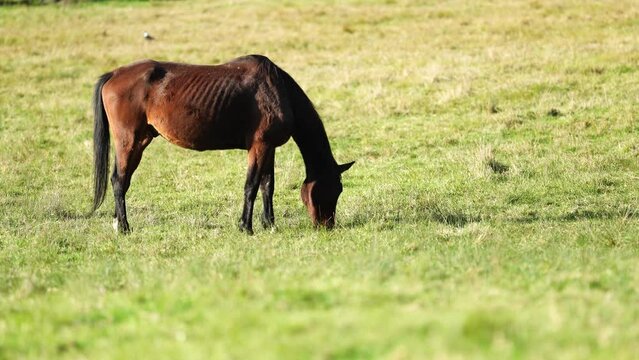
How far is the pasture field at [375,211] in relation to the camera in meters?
5.62

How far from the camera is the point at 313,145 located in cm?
1179

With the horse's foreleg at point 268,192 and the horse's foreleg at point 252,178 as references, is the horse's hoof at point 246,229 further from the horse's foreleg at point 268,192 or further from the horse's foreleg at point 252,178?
the horse's foreleg at point 268,192

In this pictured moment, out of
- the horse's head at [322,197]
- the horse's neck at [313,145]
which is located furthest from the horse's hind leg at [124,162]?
the horse's head at [322,197]

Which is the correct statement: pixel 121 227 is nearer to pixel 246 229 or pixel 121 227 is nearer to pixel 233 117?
pixel 246 229

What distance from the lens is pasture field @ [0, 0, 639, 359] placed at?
18.4 ft

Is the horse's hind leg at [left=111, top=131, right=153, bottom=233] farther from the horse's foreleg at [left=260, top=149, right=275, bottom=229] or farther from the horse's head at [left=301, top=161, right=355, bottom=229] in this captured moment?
the horse's head at [left=301, top=161, right=355, bottom=229]

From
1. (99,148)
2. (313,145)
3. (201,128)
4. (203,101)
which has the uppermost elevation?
(203,101)

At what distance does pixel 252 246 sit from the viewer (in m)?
9.99

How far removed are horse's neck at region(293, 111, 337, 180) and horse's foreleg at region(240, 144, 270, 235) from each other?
56 cm

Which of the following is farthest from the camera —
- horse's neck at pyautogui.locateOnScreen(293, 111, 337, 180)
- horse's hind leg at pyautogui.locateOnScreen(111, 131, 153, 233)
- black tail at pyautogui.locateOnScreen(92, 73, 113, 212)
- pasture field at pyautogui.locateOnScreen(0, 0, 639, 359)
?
black tail at pyautogui.locateOnScreen(92, 73, 113, 212)

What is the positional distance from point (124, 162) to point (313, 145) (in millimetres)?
2622

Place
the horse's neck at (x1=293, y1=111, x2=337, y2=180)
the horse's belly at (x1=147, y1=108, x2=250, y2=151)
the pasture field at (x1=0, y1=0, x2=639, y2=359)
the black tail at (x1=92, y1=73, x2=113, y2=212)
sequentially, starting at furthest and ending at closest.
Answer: the black tail at (x1=92, y1=73, x2=113, y2=212) → the horse's neck at (x1=293, y1=111, x2=337, y2=180) → the horse's belly at (x1=147, y1=108, x2=250, y2=151) → the pasture field at (x1=0, y1=0, x2=639, y2=359)

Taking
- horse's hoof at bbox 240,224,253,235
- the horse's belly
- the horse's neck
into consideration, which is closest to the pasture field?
horse's hoof at bbox 240,224,253,235

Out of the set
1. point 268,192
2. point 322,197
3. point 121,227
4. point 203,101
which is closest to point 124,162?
point 121,227
